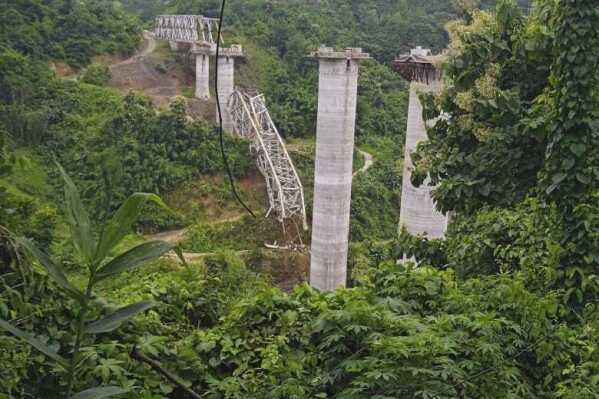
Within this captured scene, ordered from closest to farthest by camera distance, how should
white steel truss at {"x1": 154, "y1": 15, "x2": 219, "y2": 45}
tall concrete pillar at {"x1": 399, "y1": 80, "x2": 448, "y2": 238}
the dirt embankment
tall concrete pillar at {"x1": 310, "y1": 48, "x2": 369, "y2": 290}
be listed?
tall concrete pillar at {"x1": 399, "y1": 80, "x2": 448, "y2": 238}
tall concrete pillar at {"x1": 310, "y1": 48, "x2": 369, "y2": 290}
the dirt embankment
white steel truss at {"x1": 154, "y1": 15, "x2": 219, "y2": 45}

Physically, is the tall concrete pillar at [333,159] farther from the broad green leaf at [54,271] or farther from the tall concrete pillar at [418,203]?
the broad green leaf at [54,271]

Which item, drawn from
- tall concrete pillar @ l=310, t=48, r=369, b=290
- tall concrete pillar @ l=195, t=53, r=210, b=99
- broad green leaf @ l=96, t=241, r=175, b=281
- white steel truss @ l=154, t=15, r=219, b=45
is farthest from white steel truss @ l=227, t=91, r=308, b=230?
broad green leaf @ l=96, t=241, r=175, b=281

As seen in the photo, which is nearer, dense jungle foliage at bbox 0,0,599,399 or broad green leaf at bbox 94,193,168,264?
broad green leaf at bbox 94,193,168,264

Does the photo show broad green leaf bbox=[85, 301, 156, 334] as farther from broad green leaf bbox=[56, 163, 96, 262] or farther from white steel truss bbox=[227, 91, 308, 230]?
white steel truss bbox=[227, 91, 308, 230]

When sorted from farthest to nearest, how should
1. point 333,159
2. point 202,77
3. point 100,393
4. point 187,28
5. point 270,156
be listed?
point 187,28 → point 202,77 → point 270,156 → point 333,159 → point 100,393

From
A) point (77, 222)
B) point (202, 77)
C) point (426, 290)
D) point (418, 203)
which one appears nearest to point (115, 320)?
point (77, 222)

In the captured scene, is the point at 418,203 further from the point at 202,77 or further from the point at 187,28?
the point at 187,28

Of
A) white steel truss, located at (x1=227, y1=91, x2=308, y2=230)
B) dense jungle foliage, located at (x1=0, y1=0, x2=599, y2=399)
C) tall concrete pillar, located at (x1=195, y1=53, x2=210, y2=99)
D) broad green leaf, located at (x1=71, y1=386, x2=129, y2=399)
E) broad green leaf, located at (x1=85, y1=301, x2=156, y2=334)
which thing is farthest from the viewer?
tall concrete pillar, located at (x1=195, y1=53, x2=210, y2=99)
